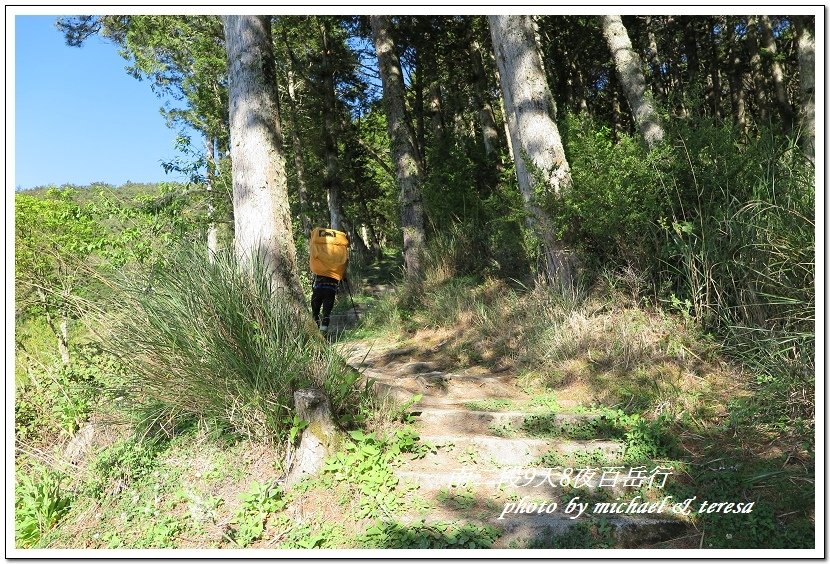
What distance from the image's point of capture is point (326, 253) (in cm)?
777

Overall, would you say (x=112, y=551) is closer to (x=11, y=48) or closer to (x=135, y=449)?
(x=135, y=449)

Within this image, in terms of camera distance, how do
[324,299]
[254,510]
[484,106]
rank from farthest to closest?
[484,106] → [324,299] → [254,510]

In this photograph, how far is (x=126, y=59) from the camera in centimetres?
1844

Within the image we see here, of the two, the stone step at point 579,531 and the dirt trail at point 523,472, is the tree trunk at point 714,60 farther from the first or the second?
the stone step at point 579,531

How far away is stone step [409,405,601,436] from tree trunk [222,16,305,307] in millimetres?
1700

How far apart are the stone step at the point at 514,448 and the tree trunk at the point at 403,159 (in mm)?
6840

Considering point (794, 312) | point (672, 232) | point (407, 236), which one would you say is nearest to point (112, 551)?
point (794, 312)

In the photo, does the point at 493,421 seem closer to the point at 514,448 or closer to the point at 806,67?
the point at 514,448

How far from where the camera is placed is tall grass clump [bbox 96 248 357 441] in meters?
4.10

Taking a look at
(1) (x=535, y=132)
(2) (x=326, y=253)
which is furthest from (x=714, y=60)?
(2) (x=326, y=253)

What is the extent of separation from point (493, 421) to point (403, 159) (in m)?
7.65

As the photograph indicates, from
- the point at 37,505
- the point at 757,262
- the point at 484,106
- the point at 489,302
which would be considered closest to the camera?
the point at 37,505

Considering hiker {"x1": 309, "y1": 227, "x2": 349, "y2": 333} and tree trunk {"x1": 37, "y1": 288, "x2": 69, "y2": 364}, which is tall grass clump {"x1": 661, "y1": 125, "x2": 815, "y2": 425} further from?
tree trunk {"x1": 37, "y1": 288, "x2": 69, "y2": 364}

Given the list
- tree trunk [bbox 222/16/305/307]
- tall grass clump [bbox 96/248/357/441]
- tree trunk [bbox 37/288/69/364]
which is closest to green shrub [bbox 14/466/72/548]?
tall grass clump [bbox 96/248/357/441]
